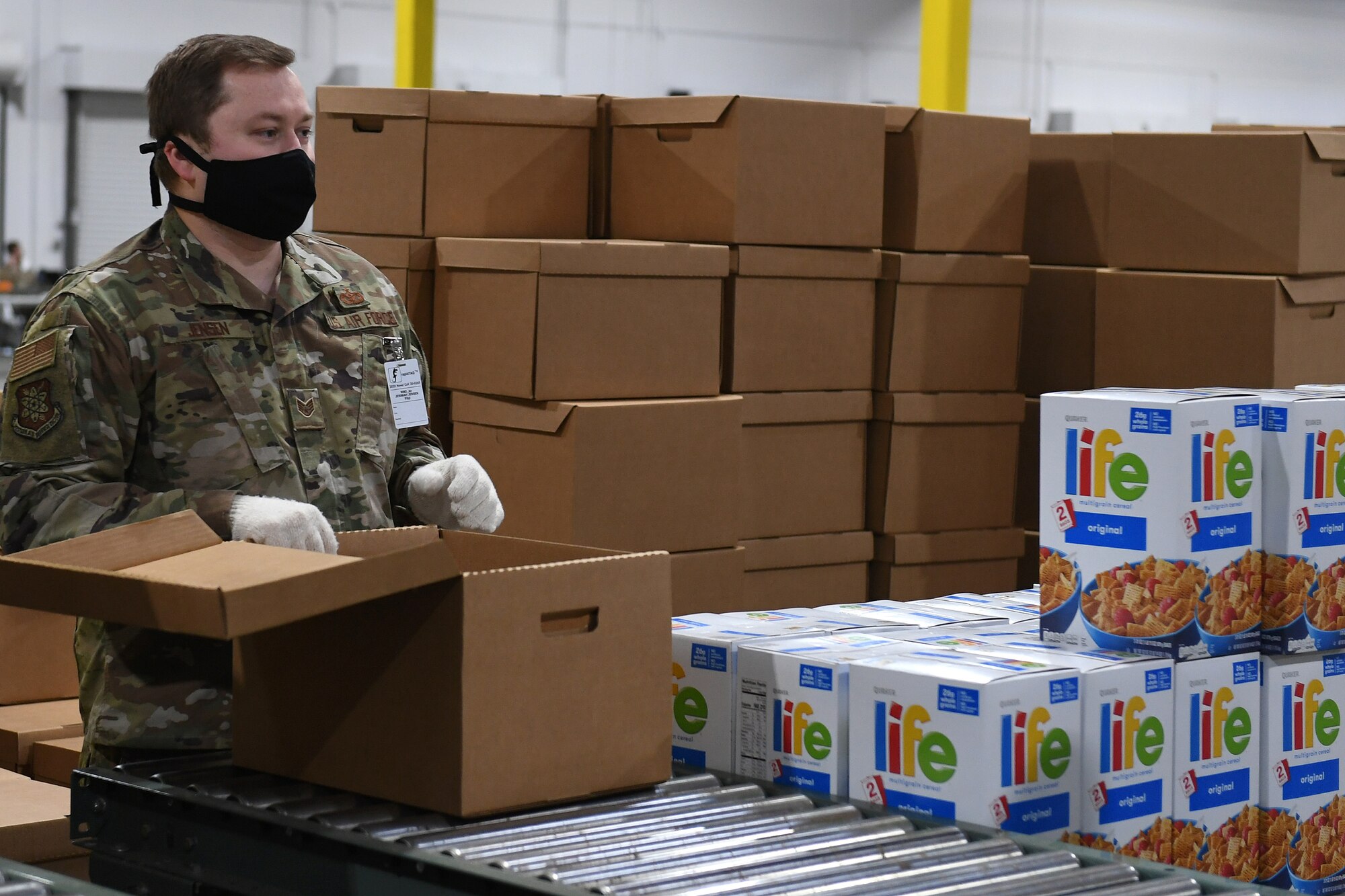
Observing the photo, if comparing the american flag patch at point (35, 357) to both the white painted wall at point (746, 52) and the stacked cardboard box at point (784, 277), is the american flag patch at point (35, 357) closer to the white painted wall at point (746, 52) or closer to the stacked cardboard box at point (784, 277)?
the stacked cardboard box at point (784, 277)

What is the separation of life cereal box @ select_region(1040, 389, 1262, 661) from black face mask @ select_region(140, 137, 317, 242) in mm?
1080

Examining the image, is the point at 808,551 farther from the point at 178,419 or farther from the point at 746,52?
the point at 746,52

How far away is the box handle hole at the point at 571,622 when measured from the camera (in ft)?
5.78

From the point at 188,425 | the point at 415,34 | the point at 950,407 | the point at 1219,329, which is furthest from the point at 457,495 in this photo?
the point at 415,34

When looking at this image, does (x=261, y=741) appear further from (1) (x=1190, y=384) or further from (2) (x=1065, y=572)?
(1) (x=1190, y=384)

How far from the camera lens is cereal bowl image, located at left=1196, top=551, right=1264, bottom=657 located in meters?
2.13

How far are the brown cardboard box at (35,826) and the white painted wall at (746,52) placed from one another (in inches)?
291

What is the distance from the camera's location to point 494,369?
353cm

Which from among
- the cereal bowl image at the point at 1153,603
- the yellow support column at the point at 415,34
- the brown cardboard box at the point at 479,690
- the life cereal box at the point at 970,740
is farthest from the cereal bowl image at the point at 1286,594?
the yellow support column at the point at 415,34

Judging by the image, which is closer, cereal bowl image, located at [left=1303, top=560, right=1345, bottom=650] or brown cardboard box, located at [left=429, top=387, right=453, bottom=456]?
cereal bowl image, located at [left=1303, top=560, right=1345, bottom=650]

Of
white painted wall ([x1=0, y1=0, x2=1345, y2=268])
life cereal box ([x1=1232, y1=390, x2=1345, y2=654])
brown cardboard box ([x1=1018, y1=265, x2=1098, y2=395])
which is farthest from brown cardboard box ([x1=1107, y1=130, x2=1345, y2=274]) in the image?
white painted wall ([x1=0, y1=0, x2=1345, y2=268])

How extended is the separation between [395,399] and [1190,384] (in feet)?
6.89

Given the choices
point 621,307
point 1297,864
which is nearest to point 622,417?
point 621,307

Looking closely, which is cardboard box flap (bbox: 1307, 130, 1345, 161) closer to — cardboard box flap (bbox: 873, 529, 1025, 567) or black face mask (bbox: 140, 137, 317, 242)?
cardboard box flap (bbox: 873, 529, 1025, 567)
